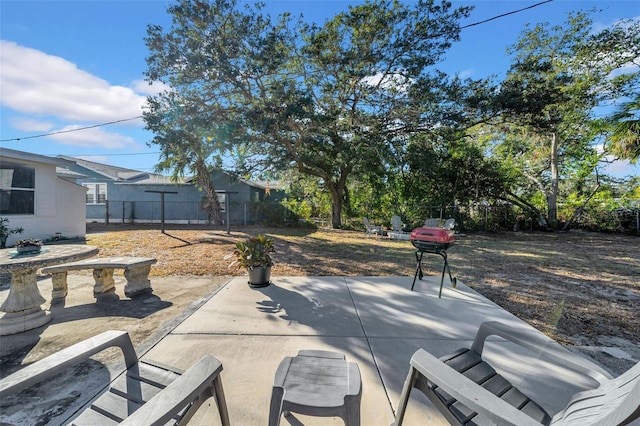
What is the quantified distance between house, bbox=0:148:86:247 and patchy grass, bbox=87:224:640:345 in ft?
5.77

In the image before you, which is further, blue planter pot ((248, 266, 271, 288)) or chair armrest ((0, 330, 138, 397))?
blue planter pot ((248, 266, 271, 288))

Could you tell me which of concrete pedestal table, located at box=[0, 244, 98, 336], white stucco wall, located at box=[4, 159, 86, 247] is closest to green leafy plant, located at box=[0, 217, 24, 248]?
white stucco wall, located at box=[4, 159, 86, 247]

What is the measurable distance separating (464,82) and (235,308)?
462 inches

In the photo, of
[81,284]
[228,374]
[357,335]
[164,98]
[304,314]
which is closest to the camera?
[228,374]

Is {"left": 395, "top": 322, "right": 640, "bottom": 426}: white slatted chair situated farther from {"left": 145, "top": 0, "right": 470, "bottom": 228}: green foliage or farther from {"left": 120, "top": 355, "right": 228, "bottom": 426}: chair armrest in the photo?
{"left": 145, "top": 0, "right": 470, "bottom": 228}: green foliage

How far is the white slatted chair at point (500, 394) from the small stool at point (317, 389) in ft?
1.09

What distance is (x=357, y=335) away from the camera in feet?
9.19

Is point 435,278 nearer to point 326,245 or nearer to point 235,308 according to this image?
point 235,308

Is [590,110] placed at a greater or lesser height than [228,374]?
greater

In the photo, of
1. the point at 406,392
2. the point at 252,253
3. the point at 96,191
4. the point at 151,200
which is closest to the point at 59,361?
the point at 406,392

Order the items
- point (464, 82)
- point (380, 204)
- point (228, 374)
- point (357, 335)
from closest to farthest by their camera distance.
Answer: point (228, 374) < point (357, 335) < point (464, 82) < point (380, 204)

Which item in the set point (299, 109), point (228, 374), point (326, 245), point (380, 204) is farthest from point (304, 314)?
point (380, 204)

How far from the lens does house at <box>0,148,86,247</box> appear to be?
27.1ft

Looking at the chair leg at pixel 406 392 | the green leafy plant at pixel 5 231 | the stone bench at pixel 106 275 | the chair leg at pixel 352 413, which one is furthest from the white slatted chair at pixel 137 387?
the green leafy plant at pixel 5 231
